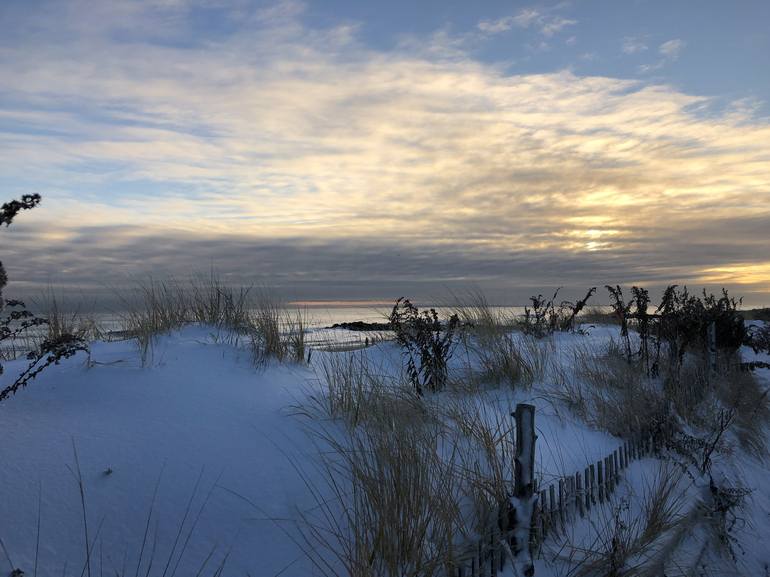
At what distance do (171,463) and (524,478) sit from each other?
7.49ft

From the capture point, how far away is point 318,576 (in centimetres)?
296

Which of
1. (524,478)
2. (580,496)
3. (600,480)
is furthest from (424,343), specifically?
(524,478)

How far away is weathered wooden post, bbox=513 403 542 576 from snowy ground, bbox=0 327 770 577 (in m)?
0.24

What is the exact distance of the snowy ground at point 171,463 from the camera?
9.86 feet

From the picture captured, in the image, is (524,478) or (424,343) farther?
(424,343)

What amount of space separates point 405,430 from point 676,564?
89.2 inches

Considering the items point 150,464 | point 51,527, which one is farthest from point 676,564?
point 51,527

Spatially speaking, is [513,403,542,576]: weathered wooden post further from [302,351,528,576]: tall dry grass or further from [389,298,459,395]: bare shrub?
→ [389,298,459,395]: bare shrub

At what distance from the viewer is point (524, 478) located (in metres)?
3.61

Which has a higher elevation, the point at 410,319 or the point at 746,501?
the point at 410,319

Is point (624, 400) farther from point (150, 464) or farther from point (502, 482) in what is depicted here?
point (150, 464)

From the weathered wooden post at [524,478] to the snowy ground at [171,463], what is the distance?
9.6 inches

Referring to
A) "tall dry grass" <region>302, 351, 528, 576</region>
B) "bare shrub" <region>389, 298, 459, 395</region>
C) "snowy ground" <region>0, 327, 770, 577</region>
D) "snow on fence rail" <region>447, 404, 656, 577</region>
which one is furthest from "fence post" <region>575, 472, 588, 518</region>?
"bare shrub" <region>389, 298, 459, 395</region>

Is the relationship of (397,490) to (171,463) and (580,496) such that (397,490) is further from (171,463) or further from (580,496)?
(580,496)
